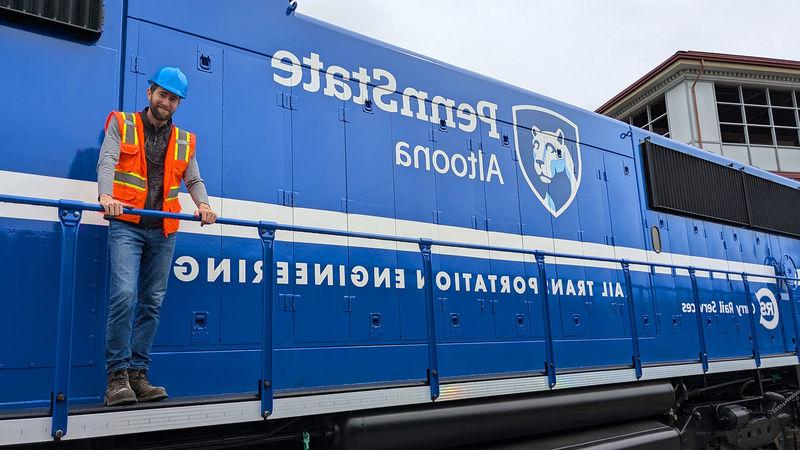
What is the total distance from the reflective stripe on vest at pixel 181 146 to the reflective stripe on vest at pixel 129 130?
0.19 m

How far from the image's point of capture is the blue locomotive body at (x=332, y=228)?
290 centimetres

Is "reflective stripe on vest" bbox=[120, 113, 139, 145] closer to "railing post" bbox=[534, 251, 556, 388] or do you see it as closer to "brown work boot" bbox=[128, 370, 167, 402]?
"brown work boot" bbox=[128, 370, 167, 402]

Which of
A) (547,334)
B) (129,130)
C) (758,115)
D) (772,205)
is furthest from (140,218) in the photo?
(758,115)

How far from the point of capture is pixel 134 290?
2.68 meters

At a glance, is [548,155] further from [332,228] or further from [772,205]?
[772,205]

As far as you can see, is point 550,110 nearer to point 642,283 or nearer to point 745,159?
point 642,283

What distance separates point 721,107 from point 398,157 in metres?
15.7

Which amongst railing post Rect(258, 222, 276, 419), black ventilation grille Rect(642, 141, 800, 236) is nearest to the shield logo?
black ventilation grille Rect(642, 141, 800, 236)

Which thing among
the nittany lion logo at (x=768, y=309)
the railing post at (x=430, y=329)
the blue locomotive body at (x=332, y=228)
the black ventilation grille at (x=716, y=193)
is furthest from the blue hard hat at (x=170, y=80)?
the nittany lion logo at (x=768, y=309)

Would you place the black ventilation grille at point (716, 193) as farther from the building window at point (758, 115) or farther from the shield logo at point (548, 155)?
the building window at point (758, 115)

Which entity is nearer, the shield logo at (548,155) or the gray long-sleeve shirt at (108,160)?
the gray long-sleeve shirt at (108,160)

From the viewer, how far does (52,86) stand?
10.0 feet

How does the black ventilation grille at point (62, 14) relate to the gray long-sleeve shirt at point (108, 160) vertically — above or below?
above

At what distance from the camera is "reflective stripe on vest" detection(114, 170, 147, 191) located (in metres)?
2.79
